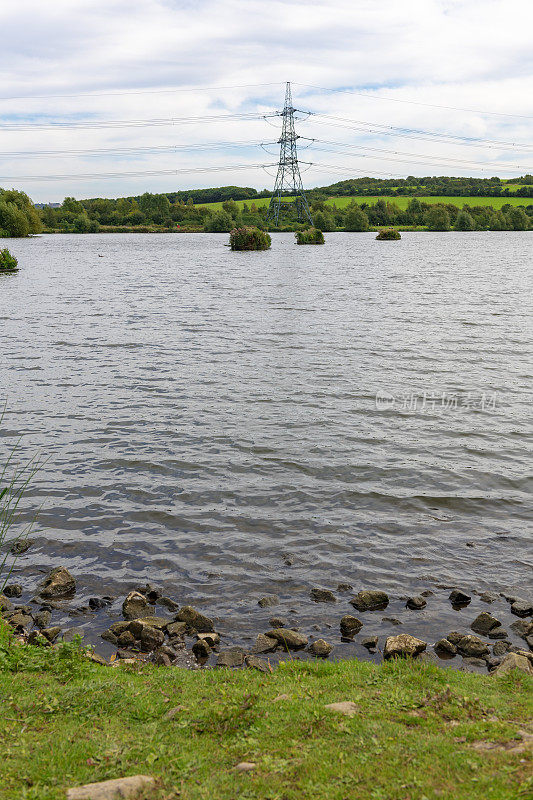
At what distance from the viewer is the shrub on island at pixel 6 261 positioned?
78250mm

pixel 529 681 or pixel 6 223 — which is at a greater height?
pixel 6 223

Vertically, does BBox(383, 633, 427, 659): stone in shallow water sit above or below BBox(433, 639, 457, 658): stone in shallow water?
above

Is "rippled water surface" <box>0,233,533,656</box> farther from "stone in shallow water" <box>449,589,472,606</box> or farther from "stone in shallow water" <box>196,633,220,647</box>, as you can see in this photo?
"stone in shallow water" <box>196,633,220,647</box>

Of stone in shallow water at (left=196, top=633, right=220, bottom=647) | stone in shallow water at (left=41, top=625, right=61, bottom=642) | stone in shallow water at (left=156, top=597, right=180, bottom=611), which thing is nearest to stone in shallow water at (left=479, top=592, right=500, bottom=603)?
stone in shallow water at (left=196, top=633, right=220, bottom=647)

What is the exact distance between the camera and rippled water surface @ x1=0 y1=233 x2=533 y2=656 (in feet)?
39.7

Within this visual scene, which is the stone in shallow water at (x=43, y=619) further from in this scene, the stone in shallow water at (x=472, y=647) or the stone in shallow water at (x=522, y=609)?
the stone in shallow water at (x=522, y=609)

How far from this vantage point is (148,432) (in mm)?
19609

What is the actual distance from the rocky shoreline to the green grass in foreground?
66cm

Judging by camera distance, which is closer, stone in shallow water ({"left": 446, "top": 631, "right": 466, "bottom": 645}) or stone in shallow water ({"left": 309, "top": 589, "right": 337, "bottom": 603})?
stone in shallow water ({"left": 446, "top": 631, "right": 466, "bottom": 645})

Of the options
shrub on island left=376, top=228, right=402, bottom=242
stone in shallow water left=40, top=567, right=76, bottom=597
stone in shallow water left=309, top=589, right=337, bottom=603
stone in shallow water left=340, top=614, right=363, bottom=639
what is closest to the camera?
stone in shallow water left=340, top=614, right=363, bottom=639

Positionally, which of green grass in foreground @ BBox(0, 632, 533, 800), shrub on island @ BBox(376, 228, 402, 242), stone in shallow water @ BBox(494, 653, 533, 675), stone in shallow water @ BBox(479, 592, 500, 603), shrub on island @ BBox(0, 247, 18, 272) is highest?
shrub on island @ BBox(376, 228, 402, 242)

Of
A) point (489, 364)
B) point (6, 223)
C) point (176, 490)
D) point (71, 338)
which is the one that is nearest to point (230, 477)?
point (176, 490)

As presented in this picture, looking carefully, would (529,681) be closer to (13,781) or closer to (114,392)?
(13,781)

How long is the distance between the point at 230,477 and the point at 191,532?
2.92 meters
